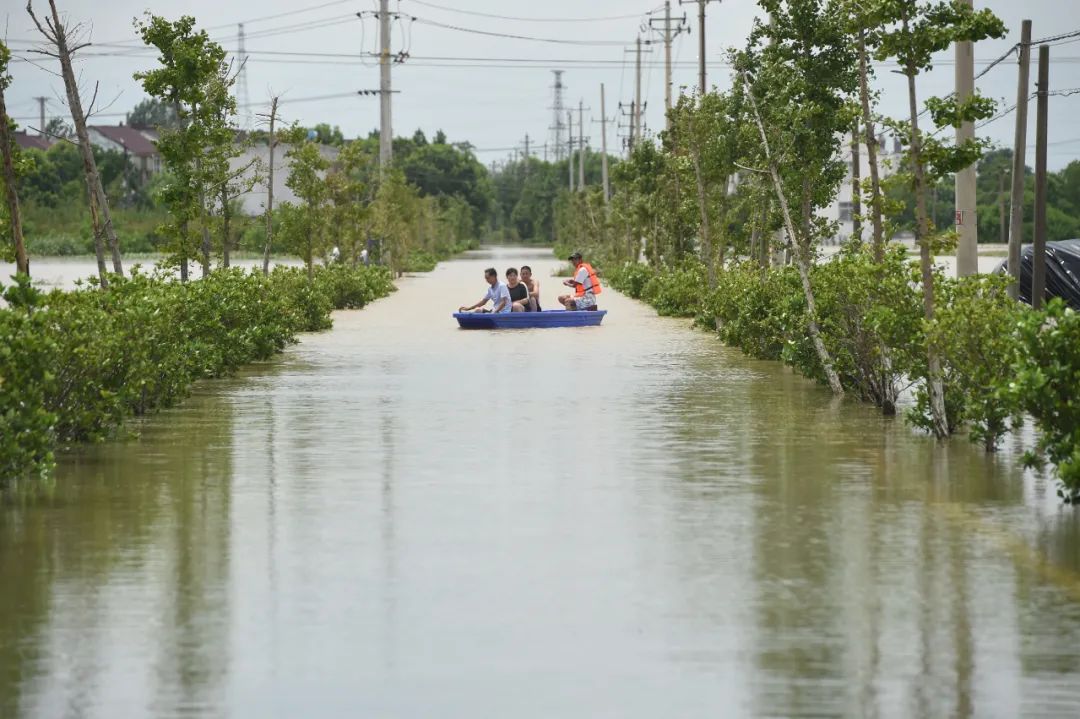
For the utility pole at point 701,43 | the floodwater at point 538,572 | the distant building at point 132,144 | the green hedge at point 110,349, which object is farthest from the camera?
the distant building at point 132,144

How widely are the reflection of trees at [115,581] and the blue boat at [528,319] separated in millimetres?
17502

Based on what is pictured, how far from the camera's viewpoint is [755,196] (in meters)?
24.2

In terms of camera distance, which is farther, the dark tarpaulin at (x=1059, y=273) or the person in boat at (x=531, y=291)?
the person in boat at (x=531, y=291)

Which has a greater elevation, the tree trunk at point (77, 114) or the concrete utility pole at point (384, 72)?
the concrete utility pole at point (384, 72)

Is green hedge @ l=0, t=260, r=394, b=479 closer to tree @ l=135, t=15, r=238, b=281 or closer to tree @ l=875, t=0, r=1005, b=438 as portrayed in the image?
tree @ l=135, t=15, r=238, b=281

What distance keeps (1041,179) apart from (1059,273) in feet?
7.11

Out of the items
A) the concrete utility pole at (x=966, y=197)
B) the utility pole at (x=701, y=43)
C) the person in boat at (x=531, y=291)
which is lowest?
the person in boat at (x=531, y=291)

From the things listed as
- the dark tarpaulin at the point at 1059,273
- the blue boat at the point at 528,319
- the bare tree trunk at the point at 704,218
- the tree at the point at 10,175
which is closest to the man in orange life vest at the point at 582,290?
the blue boat at the point at 528,319

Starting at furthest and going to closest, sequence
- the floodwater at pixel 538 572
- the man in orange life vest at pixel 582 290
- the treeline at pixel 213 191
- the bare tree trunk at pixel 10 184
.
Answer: the man in orange life vest at pixel 582 290, the treeline at pixel 213 191, the bare tree trunk at pixel 10 184, the floodwater at pixel 538 572

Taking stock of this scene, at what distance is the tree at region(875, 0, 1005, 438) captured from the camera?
14.1m

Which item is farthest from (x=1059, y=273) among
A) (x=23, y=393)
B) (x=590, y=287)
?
(x=23, y=393)

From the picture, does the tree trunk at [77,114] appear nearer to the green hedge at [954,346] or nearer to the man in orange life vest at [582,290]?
the green hedge at [954,346]

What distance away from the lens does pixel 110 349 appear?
1305 centimetres

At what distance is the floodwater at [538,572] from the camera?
653 centimetres
